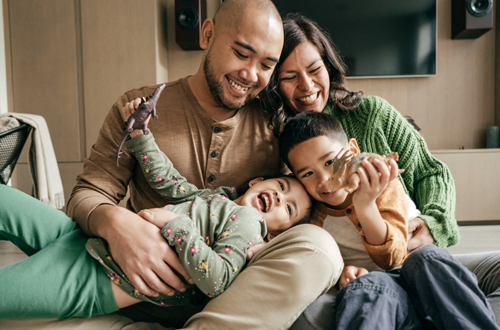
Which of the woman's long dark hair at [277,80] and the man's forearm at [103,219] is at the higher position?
the woman's long dark hair at [277,80]

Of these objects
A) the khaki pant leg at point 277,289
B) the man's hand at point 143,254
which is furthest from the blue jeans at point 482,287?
the man's hand at point 143,254

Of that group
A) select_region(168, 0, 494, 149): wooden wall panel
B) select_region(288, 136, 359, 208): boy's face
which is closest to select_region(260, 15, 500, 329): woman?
select_region(288, 136, 359, 208): boy's face

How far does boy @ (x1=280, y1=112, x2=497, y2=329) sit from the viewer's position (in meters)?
0.75

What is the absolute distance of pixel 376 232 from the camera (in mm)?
954

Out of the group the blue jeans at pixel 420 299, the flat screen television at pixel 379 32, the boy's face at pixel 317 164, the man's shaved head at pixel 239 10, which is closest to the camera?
the blue jeans at pixel 420 299

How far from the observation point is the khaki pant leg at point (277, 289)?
0.78 metres

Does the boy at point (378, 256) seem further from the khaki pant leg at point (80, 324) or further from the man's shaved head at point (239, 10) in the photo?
the khaki pant leg at point (80, 324)

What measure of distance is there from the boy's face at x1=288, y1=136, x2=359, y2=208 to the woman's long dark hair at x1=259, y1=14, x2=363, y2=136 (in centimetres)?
23

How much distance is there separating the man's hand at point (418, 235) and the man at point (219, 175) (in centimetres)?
38

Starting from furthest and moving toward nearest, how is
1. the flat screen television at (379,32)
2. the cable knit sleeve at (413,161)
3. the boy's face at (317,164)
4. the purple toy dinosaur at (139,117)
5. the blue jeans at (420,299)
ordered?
the flat screen television at (379,32), the cable knit sleeve at (413,161), the boy's face at (317,164), the purple toy dinosaur at (139,117), the blue jeans at (420,299)

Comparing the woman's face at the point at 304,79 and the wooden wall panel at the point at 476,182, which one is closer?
the woman's face at the point at 304,79

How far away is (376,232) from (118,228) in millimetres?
697

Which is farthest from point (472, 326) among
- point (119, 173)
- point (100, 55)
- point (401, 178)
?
point (100, 55)

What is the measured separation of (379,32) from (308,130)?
2.87 m
